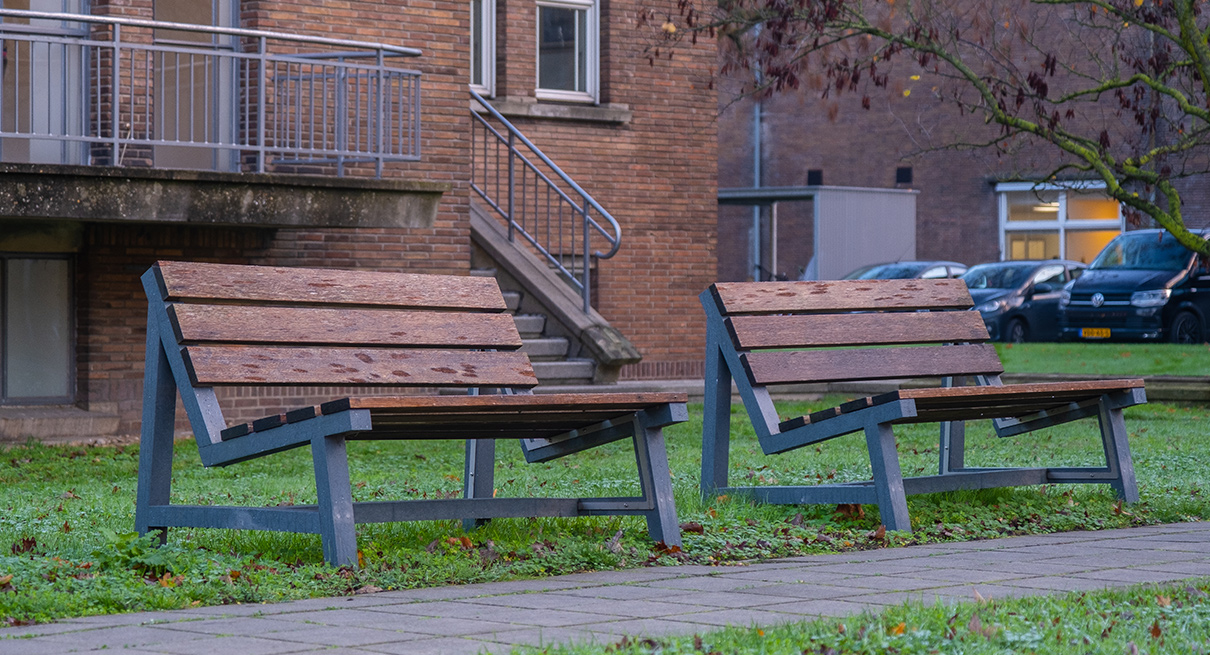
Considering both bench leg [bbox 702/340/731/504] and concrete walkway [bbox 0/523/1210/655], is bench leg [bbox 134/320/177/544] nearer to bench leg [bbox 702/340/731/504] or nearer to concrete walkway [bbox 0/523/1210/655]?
concrete walkway [bbox 0/523/1210/655]

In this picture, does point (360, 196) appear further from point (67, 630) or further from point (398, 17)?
point (67, 630)

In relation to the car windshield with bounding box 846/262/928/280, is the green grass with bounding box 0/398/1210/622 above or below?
below

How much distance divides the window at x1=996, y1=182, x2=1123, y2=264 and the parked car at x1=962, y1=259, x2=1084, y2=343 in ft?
30.4

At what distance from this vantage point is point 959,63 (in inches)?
563

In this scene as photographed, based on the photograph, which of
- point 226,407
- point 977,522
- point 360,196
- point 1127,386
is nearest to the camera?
point 977,522

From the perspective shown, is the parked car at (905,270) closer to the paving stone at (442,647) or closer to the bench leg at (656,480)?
the bench leg at (656,480)

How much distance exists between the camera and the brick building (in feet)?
39.4

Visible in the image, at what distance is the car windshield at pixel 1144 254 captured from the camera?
24.8 m

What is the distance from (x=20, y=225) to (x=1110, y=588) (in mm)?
10061

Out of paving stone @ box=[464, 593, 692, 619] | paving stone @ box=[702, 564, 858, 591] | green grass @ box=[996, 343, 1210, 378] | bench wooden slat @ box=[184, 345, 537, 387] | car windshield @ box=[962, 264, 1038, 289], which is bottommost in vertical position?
green grass @ box=[996, 343, 1210, 378]

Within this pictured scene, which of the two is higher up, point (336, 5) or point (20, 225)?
point (336, 5)

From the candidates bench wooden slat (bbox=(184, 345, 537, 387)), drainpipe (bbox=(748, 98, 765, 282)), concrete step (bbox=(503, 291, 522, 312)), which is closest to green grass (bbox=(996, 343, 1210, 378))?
concrete step (bbox=(503, 291, 522, 312))

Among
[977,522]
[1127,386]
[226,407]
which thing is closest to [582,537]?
[977,522]

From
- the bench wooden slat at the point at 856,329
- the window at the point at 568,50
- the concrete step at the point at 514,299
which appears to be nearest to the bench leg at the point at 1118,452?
the bench wooden slat at the point at 856,329
